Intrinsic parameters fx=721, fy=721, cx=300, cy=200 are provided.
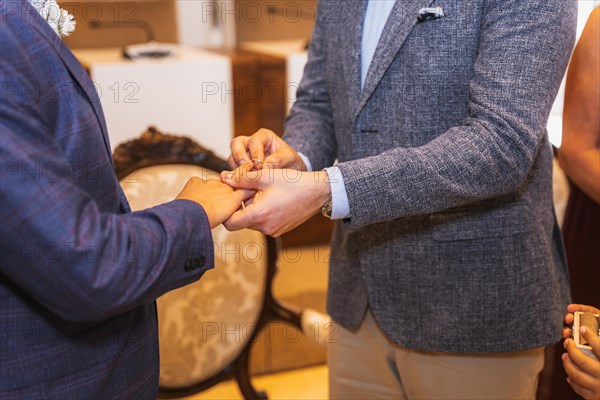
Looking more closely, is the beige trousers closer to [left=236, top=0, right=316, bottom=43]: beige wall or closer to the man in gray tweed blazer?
the man in gray tweed blazer

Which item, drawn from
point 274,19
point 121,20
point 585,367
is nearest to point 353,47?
point 585,367

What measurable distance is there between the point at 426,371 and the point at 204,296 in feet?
2.19

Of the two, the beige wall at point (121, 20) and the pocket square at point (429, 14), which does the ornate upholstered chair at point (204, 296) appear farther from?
the beige wall at point (121, 20)

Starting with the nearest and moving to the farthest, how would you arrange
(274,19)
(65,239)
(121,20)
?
(65,239)
(121,20)
(274,19)

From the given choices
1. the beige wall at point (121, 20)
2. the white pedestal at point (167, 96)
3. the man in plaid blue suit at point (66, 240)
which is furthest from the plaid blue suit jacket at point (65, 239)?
the beige wall at point (121, 20)

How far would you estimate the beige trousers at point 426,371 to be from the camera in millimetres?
1378

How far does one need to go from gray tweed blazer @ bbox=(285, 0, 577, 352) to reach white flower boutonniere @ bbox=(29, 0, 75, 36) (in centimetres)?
48

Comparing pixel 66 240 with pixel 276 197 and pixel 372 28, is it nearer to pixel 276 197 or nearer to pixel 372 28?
pixel 276 197

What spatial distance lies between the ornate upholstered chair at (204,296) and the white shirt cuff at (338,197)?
0.67m

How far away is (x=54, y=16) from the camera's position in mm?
1010

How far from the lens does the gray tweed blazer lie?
1189mm

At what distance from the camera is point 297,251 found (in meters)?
3.17

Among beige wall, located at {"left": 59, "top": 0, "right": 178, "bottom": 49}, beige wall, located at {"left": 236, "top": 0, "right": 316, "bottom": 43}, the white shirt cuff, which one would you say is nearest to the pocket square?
the white shirt cuff

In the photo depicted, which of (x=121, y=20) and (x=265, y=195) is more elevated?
→ (x=121, y=20)
